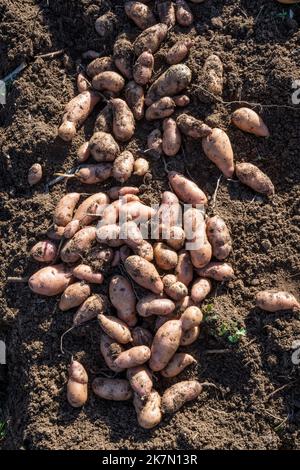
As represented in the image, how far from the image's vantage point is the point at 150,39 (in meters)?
4.11

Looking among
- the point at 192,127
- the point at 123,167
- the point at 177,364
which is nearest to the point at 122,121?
the point at 123,167

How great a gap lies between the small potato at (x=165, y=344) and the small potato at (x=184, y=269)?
0.95 feet

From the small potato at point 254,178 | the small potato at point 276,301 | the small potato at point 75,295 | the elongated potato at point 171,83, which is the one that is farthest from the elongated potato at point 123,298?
the elongated potato at point 171,83

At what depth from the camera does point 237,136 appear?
13.4ft

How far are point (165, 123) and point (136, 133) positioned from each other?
22 cm

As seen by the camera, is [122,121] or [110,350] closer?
[110,350]

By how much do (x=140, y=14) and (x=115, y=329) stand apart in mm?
2237

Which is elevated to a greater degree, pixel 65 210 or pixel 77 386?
pixel 65 210

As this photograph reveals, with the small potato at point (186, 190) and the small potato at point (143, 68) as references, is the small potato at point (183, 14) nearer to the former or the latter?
the small potato at point (143, 68)

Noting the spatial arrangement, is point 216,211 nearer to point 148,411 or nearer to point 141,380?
point 141,380

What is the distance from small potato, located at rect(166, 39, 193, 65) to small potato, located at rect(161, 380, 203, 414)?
7.19ft

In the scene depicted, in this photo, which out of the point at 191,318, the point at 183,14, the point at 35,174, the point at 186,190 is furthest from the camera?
the point at 183,14

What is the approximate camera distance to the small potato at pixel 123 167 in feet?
12.8

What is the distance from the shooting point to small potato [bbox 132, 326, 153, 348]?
3729 mm
